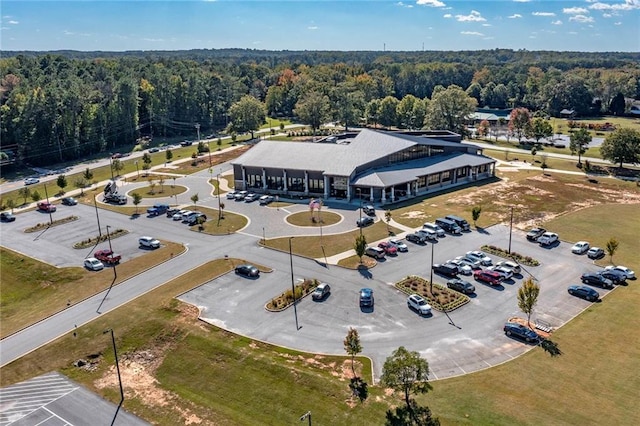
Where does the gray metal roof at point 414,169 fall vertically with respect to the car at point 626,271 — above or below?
→ above

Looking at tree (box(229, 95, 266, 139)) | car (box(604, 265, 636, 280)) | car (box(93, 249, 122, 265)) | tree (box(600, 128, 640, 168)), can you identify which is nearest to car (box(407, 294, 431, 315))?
car (box(604, 265, 636, 280))

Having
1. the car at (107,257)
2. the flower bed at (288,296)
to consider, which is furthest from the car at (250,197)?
the flower bed at (288,296)

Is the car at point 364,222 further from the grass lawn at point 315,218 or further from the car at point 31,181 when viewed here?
the car at point 31,181

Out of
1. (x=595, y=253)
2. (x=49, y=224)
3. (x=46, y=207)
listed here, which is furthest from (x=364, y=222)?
(x=46, y=207)

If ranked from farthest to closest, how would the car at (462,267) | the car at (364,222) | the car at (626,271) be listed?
the car at (364,222) < the car at (462,267) < the car at (626,271)

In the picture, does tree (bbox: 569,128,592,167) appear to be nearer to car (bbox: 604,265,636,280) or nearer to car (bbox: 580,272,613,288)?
car (bbox: 604,265,636,280)

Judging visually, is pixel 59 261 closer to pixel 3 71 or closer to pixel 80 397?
pixel 80 397

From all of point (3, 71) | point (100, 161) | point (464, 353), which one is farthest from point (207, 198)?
point (3, 71)

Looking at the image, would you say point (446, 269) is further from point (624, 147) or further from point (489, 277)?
point (624, 147)
